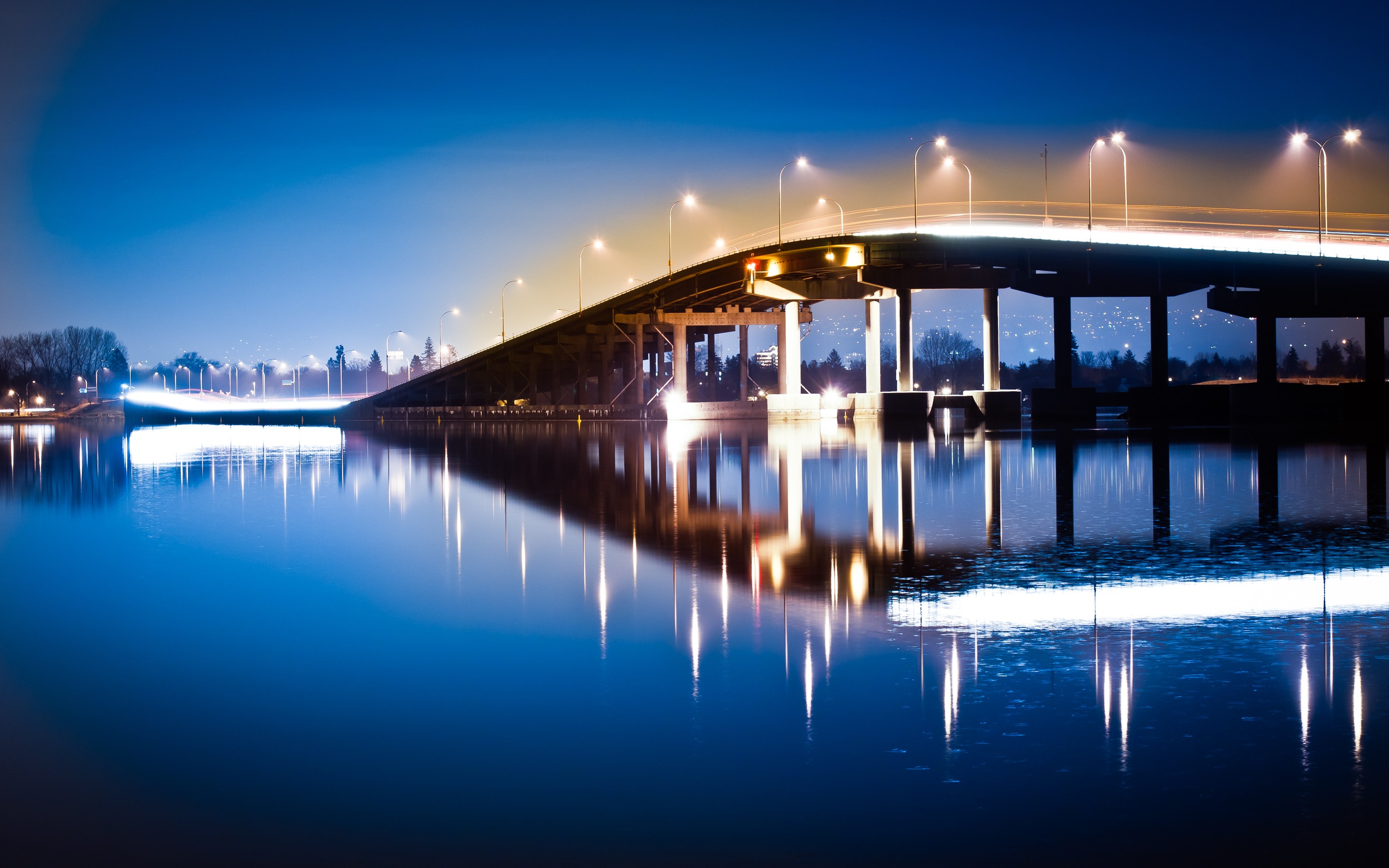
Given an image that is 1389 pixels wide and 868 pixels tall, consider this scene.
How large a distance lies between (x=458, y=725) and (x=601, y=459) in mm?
30456

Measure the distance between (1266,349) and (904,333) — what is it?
25.1 metres

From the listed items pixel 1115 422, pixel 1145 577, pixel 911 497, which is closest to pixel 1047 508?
pixel 911 497

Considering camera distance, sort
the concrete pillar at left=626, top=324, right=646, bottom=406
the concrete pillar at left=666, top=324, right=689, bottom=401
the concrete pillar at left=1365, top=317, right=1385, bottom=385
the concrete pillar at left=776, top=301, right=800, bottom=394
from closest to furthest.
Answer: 1. the concrete pillar at left=1365, top=317, right=1385, bottom=385
2. the concrete pillar at left=776, top=301, right=800, bottom=394
3. the concrete pillar at left=666, top=324, right=689, bottom=401
4. the concrete pillar at left=626, top=324, right=646, bottom=406

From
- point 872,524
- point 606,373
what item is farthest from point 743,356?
point 872,524

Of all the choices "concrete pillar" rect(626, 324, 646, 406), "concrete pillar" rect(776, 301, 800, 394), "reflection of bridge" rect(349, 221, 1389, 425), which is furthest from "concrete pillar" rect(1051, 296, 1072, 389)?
"concrete pillar" rect(626, 324, 646, 406)

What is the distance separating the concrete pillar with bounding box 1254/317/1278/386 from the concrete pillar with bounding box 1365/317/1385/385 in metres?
5.20

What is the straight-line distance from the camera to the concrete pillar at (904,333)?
291ft

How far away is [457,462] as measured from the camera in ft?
122

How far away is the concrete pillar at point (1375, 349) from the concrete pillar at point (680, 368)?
5252 cm

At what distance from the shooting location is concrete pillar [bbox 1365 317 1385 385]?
7388cm

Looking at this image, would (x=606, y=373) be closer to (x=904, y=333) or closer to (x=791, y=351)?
(x=791, y=351)

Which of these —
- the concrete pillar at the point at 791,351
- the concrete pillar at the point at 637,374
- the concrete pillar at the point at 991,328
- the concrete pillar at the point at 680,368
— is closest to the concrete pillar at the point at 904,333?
the concrete pillar at the point at 991,328

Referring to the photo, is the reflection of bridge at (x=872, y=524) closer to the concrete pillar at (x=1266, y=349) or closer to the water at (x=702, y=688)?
the water at (x=702, y=688)

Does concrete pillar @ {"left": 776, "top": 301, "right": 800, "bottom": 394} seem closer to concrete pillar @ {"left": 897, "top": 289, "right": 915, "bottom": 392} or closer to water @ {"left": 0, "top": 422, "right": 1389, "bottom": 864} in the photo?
concrete pillar @ {"left": 897, "top": 289, "right": 915, "bottom": 392}
